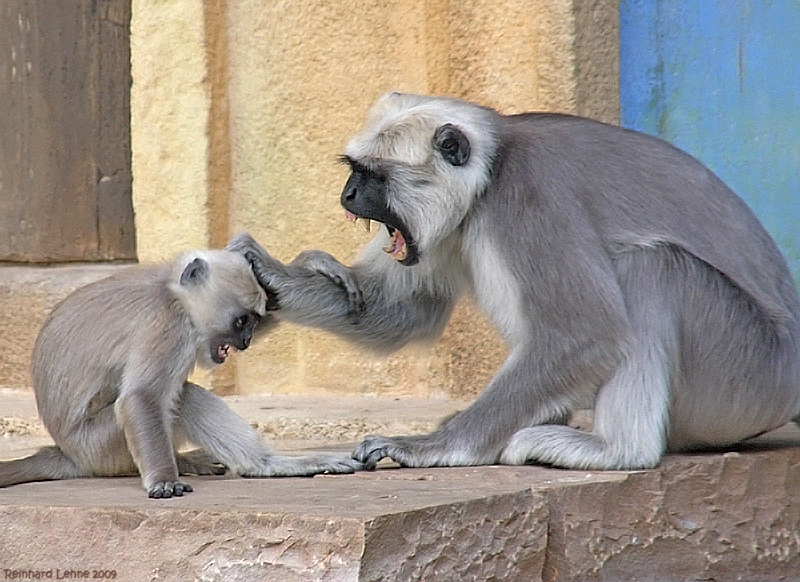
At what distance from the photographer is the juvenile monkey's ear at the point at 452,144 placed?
3.85m

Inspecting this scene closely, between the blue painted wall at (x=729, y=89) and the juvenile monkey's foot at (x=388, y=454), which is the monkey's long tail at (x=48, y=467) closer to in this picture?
the juvenile monkey's foot at (x=388, y=454)

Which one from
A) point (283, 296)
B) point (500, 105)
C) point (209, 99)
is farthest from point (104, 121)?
point (283, 296)

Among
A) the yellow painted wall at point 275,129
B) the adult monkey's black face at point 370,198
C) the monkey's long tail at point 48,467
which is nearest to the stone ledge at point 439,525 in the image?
the monkey's long tail at point 48,467

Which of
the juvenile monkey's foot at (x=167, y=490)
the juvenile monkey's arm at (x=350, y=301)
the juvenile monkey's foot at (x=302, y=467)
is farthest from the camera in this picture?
the juvenile monkey's arm at (x=350, y=301)

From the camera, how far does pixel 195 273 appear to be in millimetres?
3773

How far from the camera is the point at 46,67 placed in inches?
266

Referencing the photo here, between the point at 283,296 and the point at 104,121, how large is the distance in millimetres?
2908

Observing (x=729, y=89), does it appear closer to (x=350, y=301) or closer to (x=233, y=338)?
(x=350, y=301)

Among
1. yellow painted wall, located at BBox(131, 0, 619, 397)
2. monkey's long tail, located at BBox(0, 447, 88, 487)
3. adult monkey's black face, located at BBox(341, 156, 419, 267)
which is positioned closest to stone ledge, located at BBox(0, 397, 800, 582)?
monkey's long tail, located at BBox(0, 447, 88, 487)

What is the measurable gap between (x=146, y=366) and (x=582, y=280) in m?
1.25

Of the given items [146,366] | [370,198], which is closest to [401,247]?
[370,198]

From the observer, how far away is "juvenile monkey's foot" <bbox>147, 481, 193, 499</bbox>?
337 cm

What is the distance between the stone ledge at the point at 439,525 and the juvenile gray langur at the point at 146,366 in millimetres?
113

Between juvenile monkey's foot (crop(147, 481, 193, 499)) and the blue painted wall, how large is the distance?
9.51 ft
